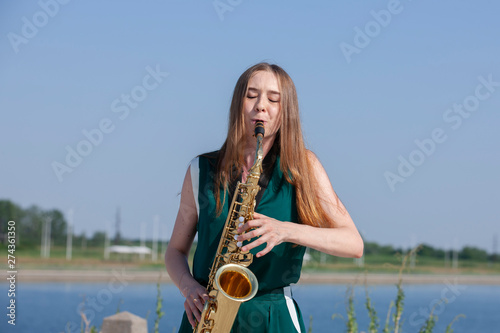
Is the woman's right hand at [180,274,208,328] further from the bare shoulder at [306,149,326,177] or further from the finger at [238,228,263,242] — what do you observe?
the bare shoulder at [306,149,326,177]

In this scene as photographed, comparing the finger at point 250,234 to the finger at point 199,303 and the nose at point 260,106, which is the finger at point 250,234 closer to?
the finger at point 199,303

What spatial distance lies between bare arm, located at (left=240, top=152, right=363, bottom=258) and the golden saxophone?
0.50 feet

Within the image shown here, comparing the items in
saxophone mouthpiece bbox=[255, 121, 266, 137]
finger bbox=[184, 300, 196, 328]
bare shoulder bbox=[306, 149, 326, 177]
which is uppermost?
saxophone mouthpiece bbox=[255, 121, 266, 137]

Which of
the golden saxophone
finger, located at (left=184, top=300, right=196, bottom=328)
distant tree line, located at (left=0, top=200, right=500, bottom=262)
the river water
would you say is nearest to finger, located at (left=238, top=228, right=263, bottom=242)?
the golden saxophone

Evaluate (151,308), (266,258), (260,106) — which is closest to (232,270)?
(266,258)

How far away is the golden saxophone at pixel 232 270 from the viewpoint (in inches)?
87.7

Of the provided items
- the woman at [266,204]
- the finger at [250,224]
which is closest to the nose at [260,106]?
the woman at [266,204]

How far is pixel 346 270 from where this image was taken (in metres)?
59.9

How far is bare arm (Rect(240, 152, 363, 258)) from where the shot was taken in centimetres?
204

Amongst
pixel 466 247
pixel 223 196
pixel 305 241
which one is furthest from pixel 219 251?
pixel 466 247

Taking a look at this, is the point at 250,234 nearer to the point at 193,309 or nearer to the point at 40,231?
the point at 193,309

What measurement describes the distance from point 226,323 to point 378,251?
198 ft

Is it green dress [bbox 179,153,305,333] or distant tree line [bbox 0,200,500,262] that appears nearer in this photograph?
green dress [bbox 179,153,305,333]

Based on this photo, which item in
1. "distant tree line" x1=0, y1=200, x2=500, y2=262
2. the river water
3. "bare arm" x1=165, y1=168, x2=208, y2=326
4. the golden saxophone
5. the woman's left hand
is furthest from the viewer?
"distant tree line" x1=0, y1=200, x2=500, y2=262
